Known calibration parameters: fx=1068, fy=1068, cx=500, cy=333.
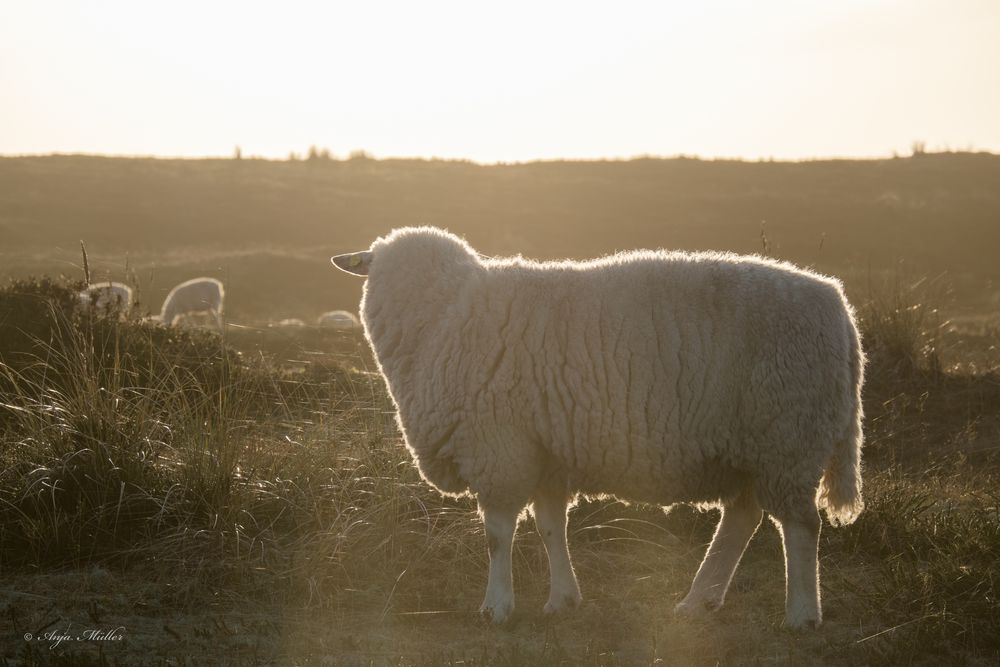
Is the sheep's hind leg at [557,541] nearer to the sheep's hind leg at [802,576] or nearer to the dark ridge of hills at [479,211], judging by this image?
the sheep's hind leg at [802,576]

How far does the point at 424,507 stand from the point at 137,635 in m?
1.98

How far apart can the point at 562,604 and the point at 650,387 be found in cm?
134

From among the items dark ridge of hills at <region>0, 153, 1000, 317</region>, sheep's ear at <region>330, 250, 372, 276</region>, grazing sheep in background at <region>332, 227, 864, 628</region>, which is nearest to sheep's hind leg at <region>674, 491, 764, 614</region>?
grazing sheep in background at <region>332, 227, 864, 628</region>

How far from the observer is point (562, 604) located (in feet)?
19.2

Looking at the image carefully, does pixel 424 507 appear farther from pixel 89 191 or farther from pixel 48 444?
pixel 89 191

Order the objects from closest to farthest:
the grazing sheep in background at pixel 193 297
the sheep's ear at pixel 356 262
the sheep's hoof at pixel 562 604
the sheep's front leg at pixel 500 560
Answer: the sheep's front leg at pixel 500 560
the sheep's hoof at pixel 562 604
the sheep's ear at pixel 356 262
the grazing sheep in background at pixel 193 297

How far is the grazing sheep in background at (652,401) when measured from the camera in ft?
17.6

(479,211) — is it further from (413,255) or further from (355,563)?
(355,563)

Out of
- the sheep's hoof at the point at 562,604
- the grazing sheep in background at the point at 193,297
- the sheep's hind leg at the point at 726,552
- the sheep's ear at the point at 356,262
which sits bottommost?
the grazing sheep in background at the point at 193,297

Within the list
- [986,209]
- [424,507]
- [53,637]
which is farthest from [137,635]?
[986,209]

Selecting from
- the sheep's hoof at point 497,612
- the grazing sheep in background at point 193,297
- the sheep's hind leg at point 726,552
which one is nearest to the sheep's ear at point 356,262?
the sheep's hoof at point 497,612

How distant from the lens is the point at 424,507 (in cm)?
664

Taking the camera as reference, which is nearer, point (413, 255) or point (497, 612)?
point (497, 612)

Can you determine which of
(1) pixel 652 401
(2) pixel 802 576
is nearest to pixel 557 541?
(1) pixel 652 401
